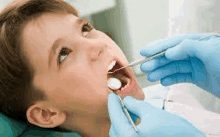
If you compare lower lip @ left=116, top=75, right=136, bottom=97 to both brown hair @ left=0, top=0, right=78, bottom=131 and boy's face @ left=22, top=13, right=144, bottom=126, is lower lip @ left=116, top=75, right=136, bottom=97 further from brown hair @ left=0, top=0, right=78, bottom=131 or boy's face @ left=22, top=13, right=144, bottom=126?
brown hair @ left=0, top=0, right=78, bottom=131

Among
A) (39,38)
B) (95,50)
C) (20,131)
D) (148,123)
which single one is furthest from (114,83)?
(20,131)

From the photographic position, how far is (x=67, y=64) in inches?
36.0

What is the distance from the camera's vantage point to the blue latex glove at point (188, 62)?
916 mm

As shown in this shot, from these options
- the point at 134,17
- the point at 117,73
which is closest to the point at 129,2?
the point at 134,17

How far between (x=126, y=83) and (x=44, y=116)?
0.44m

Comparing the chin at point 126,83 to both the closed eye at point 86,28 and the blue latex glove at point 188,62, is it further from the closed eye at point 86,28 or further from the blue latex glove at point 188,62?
the closed eye at point 86,28

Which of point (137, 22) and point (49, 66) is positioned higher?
point (49, 66)

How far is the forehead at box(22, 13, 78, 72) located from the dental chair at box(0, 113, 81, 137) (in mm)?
307

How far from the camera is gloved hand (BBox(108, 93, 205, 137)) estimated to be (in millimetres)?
725

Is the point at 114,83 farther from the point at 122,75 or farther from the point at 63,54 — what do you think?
the point at 63,54

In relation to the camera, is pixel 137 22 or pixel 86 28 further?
pixel 137 22

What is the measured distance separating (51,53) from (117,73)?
36 centimetres

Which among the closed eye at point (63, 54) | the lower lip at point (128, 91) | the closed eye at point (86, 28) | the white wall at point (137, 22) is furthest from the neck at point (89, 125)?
the white wall at point (137, 22)

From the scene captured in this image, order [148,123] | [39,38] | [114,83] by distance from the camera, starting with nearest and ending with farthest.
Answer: [148,123]
[39,38]
[114,83]
